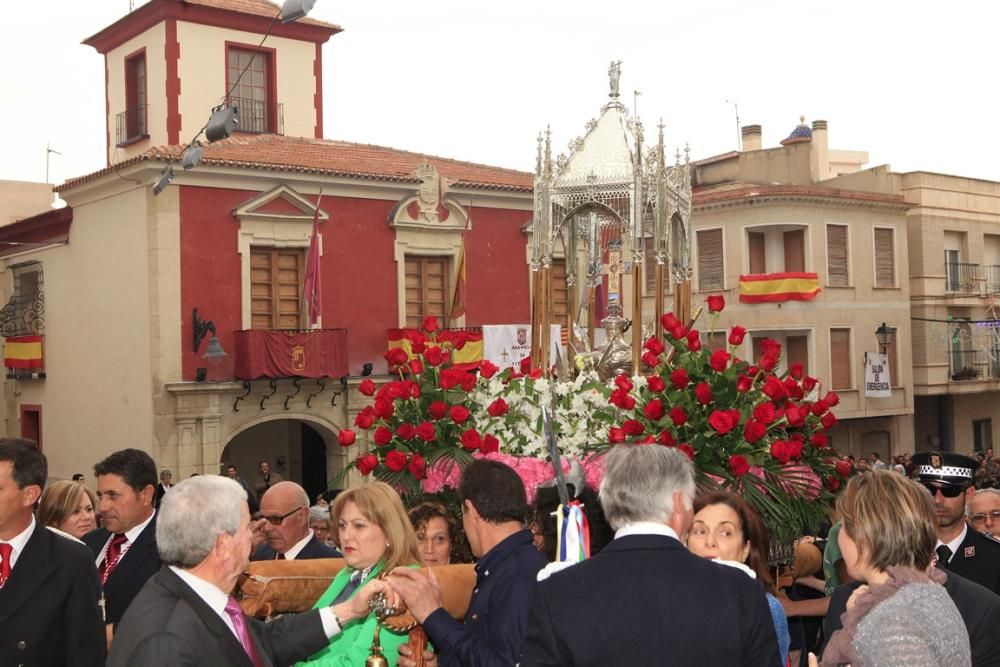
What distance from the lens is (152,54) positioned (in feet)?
72.3

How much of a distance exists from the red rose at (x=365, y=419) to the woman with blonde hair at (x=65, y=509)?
4.74 feet

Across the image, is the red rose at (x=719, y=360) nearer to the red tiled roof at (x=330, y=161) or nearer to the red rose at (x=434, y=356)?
the red rose at (x=434, y=356)

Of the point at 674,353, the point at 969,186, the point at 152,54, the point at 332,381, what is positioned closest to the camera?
the point at 674,353

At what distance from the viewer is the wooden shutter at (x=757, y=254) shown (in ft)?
90.7

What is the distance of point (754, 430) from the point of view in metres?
5.18

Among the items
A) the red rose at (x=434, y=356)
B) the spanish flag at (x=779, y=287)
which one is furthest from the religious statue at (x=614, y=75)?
the spanish flag at (x=779, y=287)

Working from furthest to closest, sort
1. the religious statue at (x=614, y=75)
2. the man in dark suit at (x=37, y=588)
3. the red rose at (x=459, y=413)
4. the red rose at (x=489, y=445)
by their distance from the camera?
1. the religious statue at (x=614, y=75)
2. the red rose at (x=459, y=413)
3. the red rose at (x=489, y=445)
4. the man in dark suit at (x=37, y=588)

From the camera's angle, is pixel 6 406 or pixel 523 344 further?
pixel 6 406

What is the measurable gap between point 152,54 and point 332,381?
751cm

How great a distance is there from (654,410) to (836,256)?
23.9m

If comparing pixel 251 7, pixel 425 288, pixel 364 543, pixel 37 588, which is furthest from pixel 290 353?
pixel 364 543

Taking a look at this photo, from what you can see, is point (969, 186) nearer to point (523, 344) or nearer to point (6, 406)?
point (523, 344)

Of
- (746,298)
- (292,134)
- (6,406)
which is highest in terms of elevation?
(292,134)

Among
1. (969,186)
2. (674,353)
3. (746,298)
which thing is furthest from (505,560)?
(969,186)
